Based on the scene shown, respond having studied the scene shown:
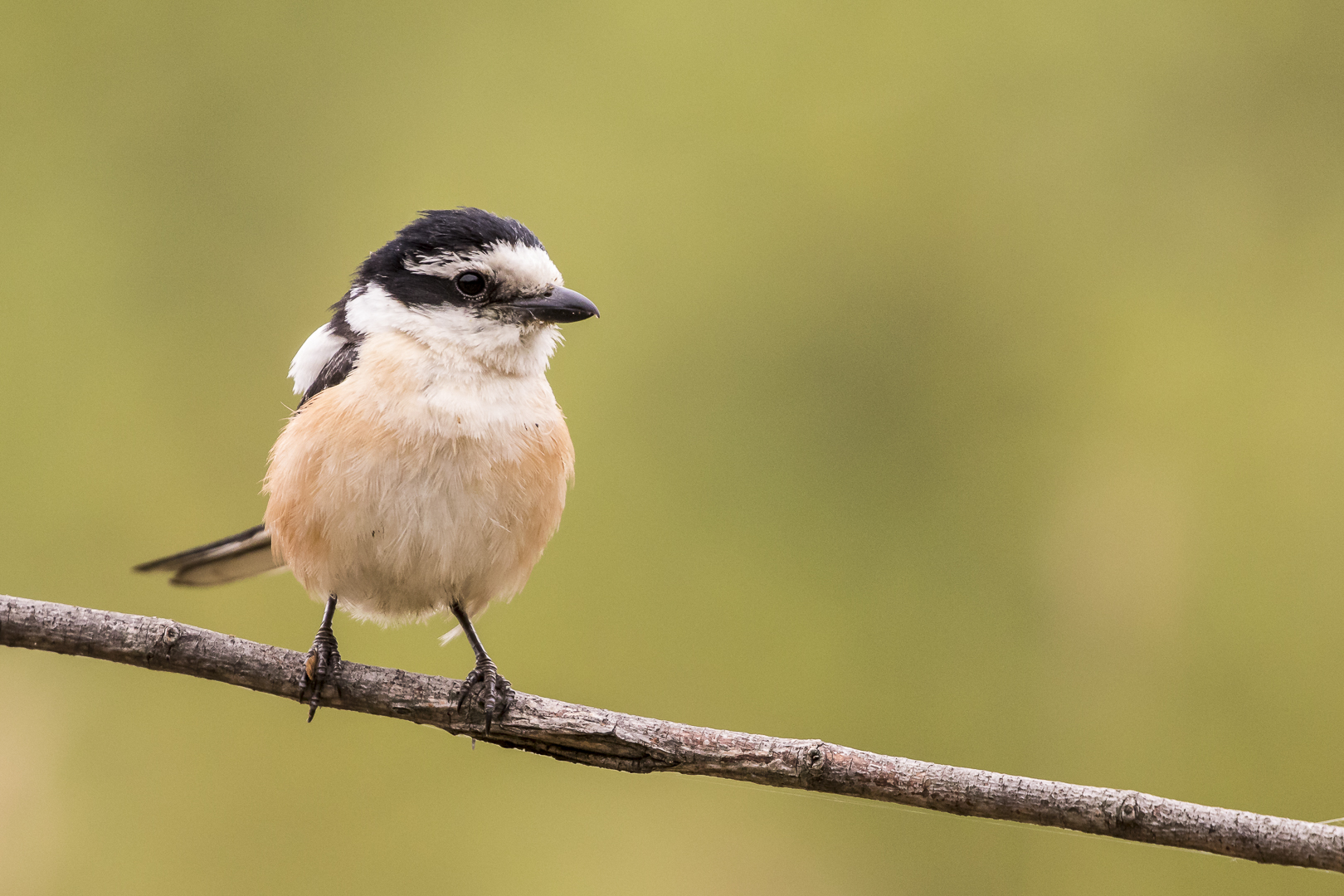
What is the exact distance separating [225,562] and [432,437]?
29.4 inches

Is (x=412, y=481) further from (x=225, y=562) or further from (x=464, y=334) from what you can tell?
(x=225, y=562)

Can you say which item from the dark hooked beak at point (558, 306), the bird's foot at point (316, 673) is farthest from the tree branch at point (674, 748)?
the dark hooked beak at point (558, 306)

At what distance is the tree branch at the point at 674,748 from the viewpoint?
1.45 metres

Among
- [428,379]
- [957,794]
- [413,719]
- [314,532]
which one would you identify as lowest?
[413,719]

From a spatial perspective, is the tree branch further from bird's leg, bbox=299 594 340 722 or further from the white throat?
the white throat

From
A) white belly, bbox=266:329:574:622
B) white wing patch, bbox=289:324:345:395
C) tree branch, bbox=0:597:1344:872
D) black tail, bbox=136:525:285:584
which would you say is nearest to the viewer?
tree branch, bbox=0:597:1344:872

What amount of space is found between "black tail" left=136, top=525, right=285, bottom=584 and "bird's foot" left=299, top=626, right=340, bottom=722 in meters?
0.56

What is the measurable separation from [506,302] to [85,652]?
37.2 inches

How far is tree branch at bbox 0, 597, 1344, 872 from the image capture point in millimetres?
1449

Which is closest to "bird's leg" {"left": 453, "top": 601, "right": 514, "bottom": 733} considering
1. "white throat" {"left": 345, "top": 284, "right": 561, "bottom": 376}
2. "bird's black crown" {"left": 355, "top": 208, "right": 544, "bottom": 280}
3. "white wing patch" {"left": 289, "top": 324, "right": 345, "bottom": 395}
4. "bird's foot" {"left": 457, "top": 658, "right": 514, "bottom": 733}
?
"bird's foot" {"left": 457, "top": 658, "right": 514, "bottom": 733}

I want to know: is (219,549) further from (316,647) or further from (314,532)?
(316,647)

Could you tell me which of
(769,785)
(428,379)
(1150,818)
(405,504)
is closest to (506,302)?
(428,379)

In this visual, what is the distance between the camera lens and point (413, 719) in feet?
5.73

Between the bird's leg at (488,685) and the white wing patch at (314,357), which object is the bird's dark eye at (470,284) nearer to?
the white wing patch at (314,357)
